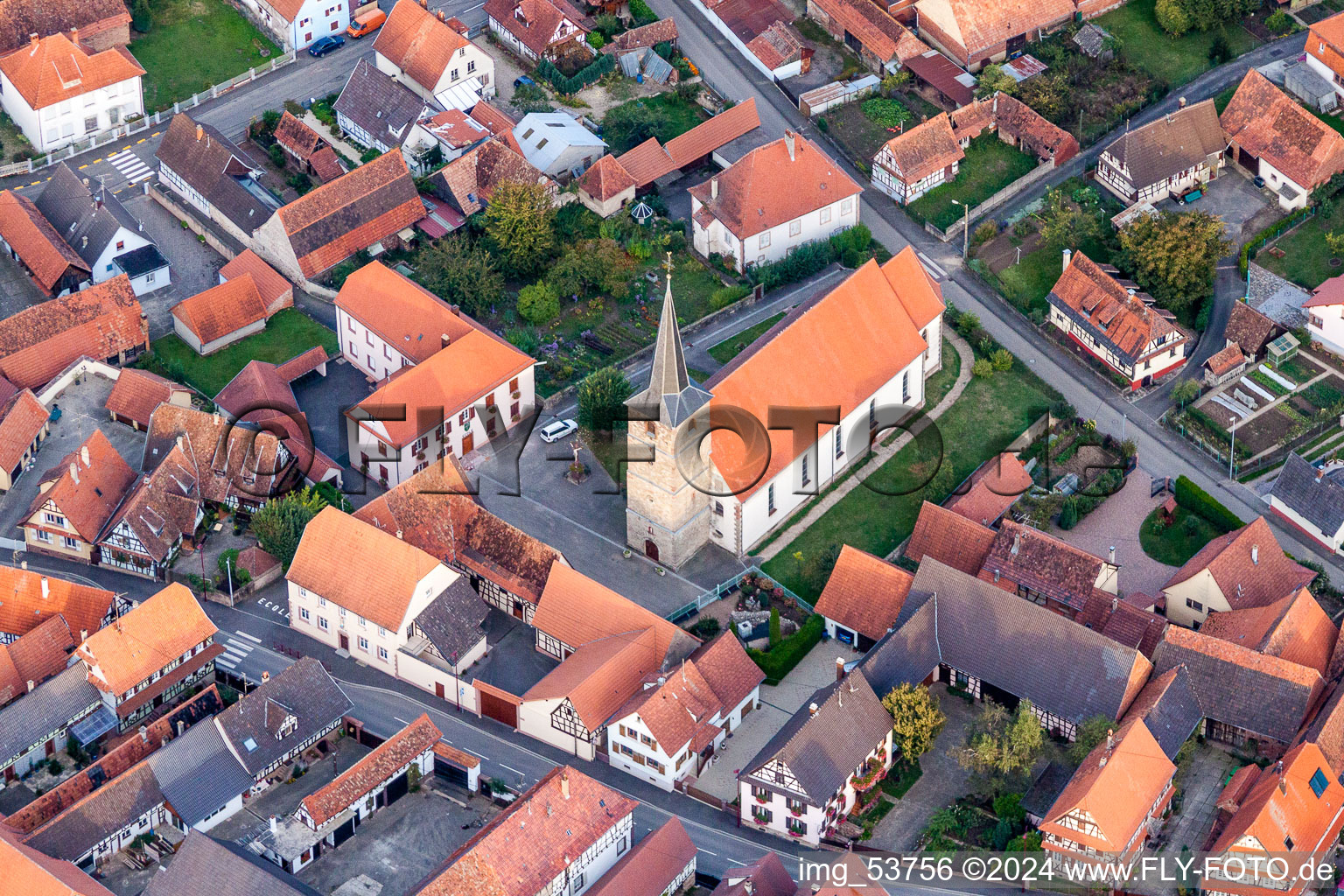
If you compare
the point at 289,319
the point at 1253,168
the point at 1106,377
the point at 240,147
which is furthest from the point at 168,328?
the point at 1253,168

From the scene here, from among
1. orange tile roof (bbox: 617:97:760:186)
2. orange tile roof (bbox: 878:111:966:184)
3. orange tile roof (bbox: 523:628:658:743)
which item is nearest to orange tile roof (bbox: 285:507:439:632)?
orange tile roof (bbox: 523:628:658:743)

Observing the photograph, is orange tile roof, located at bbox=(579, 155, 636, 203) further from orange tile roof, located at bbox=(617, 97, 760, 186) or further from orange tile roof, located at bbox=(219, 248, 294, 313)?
orange tile roof, located at bbox=(219, 248, 294, 313)

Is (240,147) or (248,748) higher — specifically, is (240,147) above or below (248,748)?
above

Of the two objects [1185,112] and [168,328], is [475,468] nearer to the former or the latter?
[168,328]

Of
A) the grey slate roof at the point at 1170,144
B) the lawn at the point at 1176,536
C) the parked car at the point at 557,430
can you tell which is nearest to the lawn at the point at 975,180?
the grey slate roof at the point at 1170,144

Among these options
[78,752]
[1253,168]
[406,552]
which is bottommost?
[78,752]
